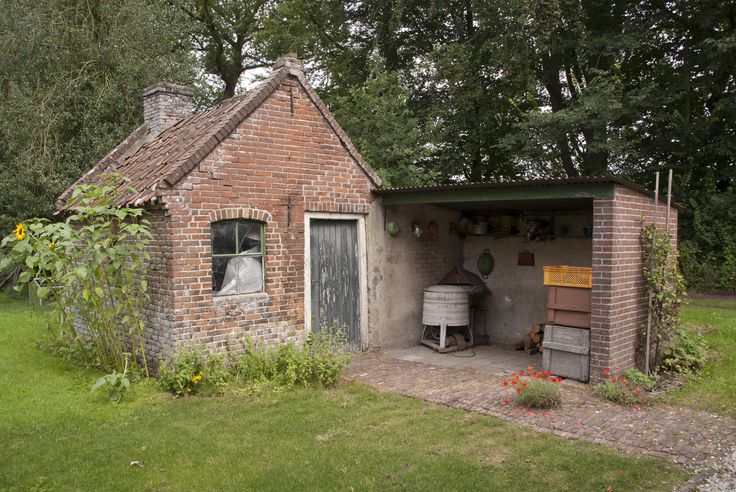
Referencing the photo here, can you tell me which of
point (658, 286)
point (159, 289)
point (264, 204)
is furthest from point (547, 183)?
point (159, 289)

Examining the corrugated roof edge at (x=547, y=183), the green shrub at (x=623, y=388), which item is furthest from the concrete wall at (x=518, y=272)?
the green shrub at (x=623, y=388)

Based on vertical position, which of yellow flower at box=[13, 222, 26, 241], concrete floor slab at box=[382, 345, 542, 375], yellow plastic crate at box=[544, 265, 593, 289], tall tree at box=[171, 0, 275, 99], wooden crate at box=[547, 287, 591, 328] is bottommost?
concrete floor slab at box=[382, 345, 542, 375]

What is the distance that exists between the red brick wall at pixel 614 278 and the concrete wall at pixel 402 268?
145 inches

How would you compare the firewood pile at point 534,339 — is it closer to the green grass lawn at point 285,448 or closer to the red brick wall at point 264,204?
the red brick wall at point 264,204

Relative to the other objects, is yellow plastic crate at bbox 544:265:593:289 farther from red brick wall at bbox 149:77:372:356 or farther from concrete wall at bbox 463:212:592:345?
red brick wall at bbox 149:77:372:356

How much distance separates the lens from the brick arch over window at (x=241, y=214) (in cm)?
764

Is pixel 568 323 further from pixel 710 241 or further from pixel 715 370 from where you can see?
pixel 710 241

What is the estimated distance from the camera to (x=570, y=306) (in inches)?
294

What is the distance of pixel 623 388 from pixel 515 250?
416 centimetres

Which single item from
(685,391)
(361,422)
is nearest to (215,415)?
(361,422)

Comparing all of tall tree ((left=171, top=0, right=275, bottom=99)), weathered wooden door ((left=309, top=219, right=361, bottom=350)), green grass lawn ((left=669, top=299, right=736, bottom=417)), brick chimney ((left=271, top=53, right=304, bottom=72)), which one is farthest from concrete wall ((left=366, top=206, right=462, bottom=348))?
→ tall tree ((left=171, top=0, right=275, bottom=99))

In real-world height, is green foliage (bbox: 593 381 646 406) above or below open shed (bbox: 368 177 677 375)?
below

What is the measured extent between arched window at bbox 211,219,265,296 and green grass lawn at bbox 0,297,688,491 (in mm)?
1653

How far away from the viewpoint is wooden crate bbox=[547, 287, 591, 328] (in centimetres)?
734
